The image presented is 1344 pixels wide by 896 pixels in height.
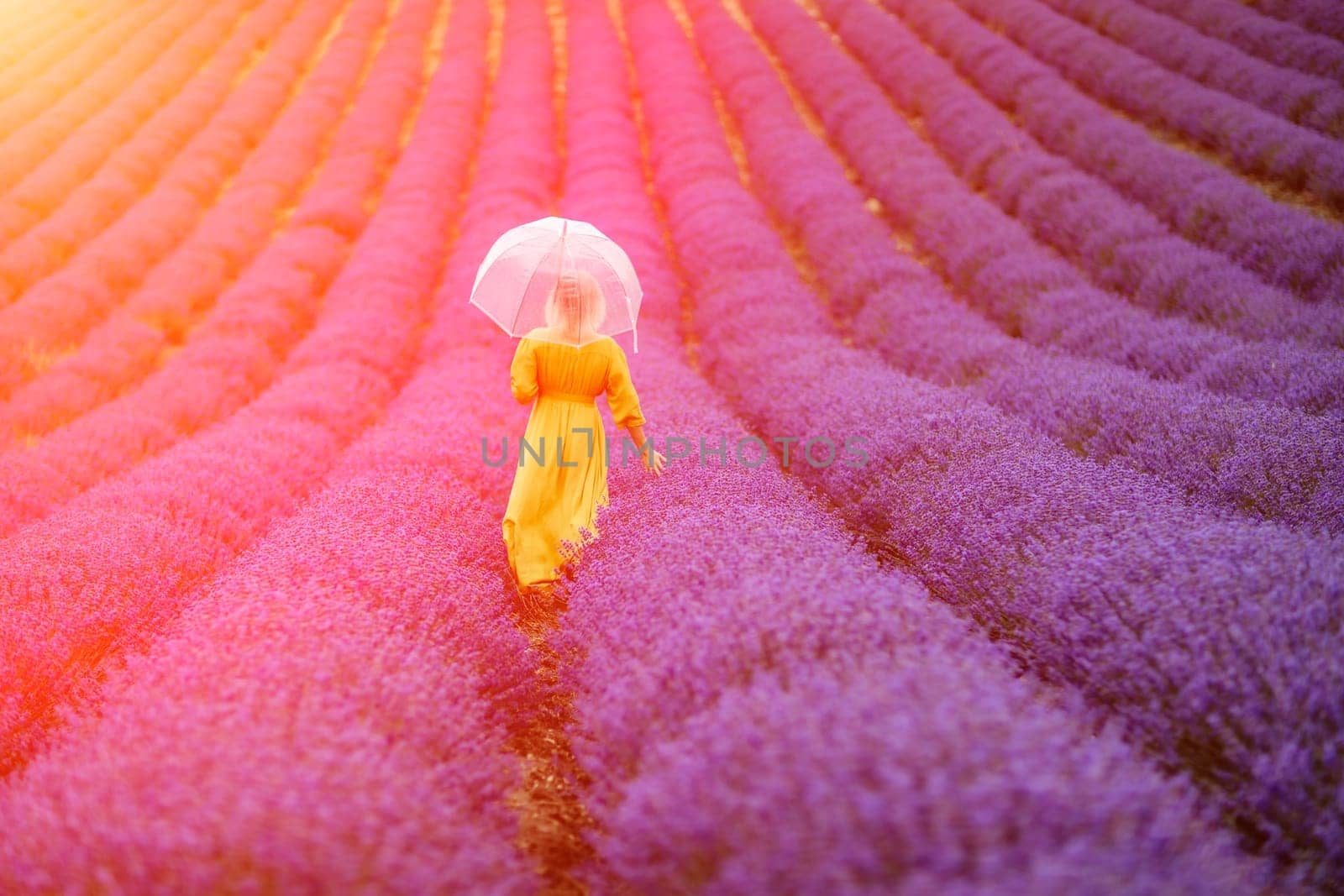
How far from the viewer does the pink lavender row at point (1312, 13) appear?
27.0ft

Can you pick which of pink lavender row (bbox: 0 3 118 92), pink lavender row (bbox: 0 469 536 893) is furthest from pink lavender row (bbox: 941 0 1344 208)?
pink lavender row (bbox: 0 3 118 92)

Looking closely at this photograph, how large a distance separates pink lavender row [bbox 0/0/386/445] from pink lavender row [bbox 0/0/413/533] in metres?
0.17

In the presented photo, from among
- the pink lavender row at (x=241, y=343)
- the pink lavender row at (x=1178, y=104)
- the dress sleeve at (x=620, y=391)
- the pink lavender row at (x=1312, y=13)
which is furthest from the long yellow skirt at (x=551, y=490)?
the pink lavender row at (x=1312, y=13)

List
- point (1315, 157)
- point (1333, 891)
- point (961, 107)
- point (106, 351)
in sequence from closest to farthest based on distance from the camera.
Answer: point (1333, 891)
point (106, 351)
point (1315, 157)
point (961, 107)

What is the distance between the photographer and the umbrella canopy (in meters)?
2.90

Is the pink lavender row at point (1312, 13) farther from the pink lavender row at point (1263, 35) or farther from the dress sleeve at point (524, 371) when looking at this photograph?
the dress sleeve at point (524, 371)

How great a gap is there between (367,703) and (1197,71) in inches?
436

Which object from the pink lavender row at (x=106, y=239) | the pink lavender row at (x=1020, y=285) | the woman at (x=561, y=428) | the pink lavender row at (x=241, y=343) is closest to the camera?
the woman at (x=561, y=428)

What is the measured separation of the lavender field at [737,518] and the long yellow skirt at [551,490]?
0.13m

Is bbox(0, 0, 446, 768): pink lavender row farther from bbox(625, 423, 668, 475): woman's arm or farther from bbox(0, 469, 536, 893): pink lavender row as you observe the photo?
bbox(625, 423, 668, 475): woman's arm

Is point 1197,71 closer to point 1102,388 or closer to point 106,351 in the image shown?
point 1102,388

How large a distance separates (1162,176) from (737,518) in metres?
6.51

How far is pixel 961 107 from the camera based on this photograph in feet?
30.9

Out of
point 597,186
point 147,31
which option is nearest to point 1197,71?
point 597,186
